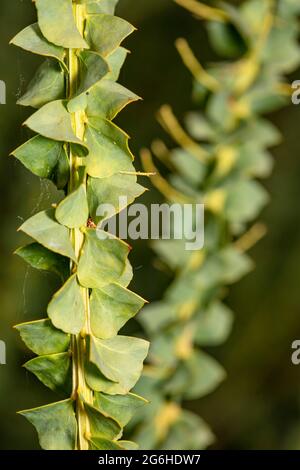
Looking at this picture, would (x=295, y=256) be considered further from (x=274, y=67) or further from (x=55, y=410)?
(x=55, y=410)

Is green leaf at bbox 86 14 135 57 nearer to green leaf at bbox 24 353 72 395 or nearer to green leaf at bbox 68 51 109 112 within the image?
green leaf at bbox 68 51 109 112

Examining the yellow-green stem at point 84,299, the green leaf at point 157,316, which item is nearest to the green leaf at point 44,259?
the yellow-green stem at point 84,299

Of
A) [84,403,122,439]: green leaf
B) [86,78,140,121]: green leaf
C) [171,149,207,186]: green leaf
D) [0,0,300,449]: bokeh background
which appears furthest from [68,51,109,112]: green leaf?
[0,0,300,449]: bokeh background

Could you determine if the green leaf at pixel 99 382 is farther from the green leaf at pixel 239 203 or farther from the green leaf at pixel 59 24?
the green leaf at pixel 239 203

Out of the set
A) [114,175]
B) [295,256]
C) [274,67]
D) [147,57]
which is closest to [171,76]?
[147,57]
